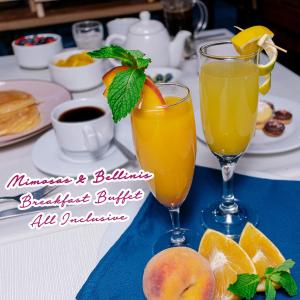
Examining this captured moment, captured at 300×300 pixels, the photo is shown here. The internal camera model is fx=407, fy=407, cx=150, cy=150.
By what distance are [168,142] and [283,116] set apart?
412 millimetres

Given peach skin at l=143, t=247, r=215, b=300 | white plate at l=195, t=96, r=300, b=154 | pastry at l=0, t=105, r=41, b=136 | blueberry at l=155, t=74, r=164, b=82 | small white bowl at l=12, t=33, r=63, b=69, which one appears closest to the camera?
peach skin at l=143, t=247, r=215, b=300

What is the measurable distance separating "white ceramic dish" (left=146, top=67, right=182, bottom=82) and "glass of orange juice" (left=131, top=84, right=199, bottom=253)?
0.50m

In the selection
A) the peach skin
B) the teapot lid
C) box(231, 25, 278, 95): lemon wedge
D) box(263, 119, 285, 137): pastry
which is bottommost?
box(263, 119, 285, 137): pastry

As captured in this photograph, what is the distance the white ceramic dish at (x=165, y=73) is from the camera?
1109 mm

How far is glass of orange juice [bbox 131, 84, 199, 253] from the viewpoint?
553 millimetres

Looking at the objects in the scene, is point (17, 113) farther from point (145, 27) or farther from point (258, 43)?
point (258, 43)

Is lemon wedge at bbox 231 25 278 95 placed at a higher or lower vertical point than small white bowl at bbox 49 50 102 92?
higher

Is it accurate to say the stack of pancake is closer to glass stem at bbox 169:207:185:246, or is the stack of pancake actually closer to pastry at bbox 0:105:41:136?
pastry at bbox 0:105:41:136

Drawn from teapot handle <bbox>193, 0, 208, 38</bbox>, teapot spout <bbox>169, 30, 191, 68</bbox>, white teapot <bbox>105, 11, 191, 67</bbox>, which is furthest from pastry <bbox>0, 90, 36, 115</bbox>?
teapot handle <bbox>193, 0, 208, 38</bbox>

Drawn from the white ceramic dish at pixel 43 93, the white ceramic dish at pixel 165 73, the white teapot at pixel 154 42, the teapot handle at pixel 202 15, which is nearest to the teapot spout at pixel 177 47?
the white teapot at pixel 154 42

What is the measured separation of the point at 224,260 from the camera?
1.82 ft

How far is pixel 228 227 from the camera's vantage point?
69 centimetres

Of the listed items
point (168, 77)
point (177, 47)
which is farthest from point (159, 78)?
point (177, 47)

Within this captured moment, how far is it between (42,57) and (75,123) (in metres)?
0.66
